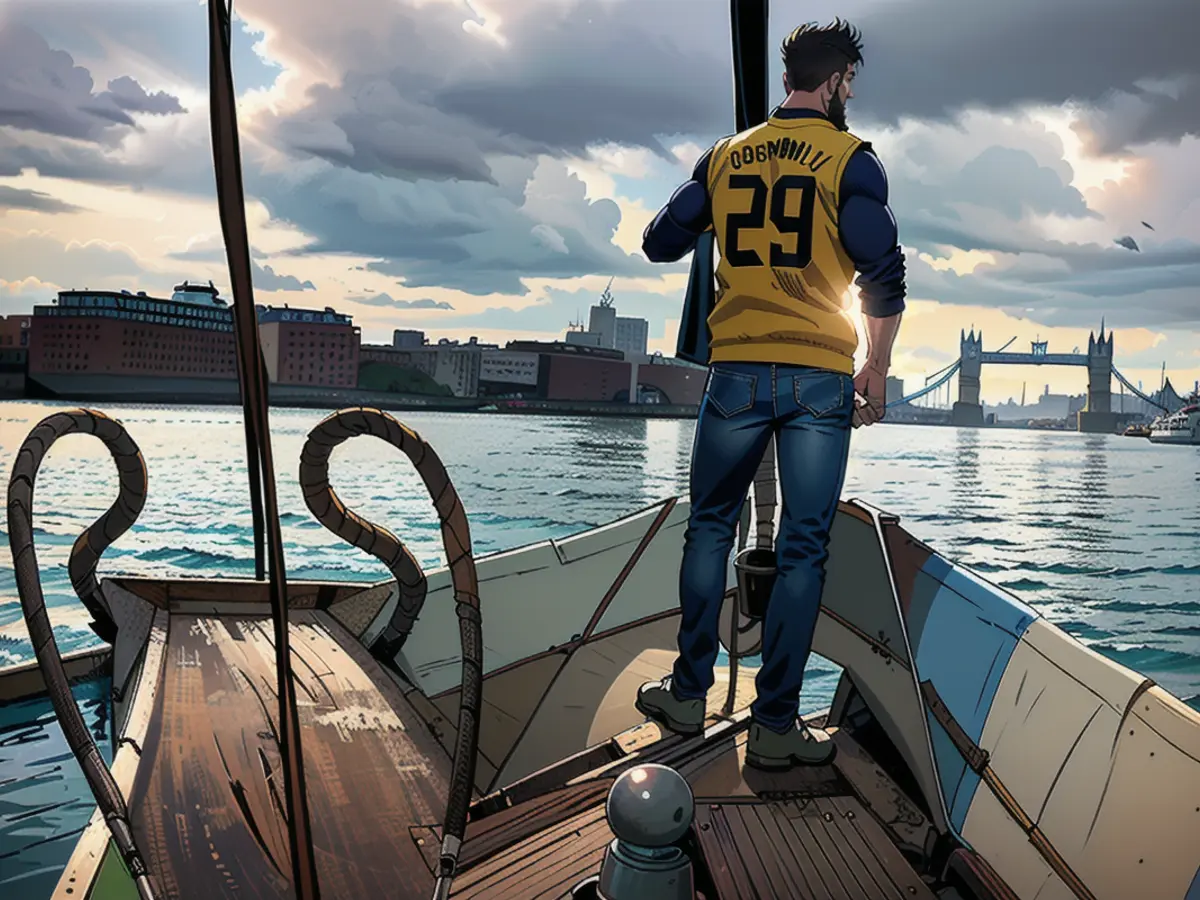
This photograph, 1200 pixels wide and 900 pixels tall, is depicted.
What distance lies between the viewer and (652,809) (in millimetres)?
928

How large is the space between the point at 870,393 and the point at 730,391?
10.7 inches

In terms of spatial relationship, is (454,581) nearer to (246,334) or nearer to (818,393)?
(246,334)

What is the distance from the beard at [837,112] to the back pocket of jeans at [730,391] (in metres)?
0.49

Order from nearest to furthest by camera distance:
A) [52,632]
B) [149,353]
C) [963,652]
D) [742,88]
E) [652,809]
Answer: [652,809] < [52,632] < [963,652] < [742,88] < [149,353]

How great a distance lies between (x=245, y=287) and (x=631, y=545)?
7.00 ft

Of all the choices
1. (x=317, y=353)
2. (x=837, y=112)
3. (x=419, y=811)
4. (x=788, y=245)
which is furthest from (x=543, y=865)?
(x=317, y=353)

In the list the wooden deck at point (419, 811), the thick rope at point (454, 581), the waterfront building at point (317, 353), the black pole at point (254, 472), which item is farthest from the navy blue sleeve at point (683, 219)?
the waterfront building at point (317, 353)

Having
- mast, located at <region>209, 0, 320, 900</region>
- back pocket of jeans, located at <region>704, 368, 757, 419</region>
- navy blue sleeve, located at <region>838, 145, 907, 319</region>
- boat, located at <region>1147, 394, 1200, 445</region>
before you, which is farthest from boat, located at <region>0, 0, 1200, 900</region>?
boat, located at <region>1147, 394, 1200, 445</region>

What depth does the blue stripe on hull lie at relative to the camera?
1.51 meters

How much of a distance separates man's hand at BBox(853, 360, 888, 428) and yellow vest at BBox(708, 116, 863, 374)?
0.20 feet

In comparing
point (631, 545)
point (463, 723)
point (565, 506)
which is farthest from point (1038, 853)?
point (565, 506)

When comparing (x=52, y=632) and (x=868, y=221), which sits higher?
(x=868, y=221)

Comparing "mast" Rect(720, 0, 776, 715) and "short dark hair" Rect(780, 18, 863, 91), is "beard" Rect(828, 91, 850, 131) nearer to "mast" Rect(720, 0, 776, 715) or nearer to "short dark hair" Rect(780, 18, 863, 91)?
"short dark hair" Rect(780, 18, 863, 91)

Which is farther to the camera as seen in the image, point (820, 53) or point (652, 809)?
point (820, 53)
